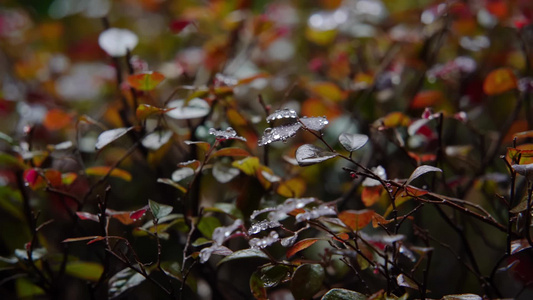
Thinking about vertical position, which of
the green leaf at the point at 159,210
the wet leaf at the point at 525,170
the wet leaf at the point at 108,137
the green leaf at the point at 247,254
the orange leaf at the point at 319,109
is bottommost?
the orange leaf at the point at 319,109

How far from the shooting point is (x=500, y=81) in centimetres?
94

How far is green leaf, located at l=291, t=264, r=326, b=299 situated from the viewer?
63 centimetres

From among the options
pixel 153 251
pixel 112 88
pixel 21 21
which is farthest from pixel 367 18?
pixel 21 21

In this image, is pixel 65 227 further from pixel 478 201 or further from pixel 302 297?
pixel 478 201

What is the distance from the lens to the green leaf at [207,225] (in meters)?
0.79

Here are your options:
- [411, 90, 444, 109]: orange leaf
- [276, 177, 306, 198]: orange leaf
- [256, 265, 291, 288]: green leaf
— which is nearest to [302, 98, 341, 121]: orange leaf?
[411, 90, 444, 109]: orange leaf

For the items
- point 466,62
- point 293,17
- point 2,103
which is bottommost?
point 2,103

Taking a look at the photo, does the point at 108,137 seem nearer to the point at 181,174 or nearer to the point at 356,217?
the point at 181,174

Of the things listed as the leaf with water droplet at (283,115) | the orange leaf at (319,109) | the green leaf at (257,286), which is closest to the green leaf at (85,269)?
the green leaf at (257,286)

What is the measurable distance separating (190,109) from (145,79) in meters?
0.09

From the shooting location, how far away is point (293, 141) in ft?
3.99

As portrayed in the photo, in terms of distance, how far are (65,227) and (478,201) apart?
3.38 feet

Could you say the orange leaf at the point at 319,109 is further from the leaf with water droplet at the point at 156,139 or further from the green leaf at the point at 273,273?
the green leaf at the point at 273,273

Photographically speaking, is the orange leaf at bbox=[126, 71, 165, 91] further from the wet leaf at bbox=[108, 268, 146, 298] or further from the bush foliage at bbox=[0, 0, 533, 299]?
the wet leaf at bbox=[108, 268, 146, 298]
